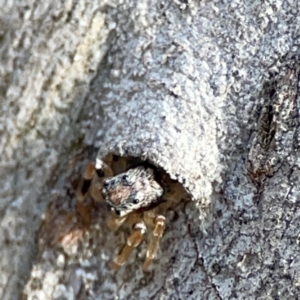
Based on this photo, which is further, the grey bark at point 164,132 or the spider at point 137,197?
the spider at point 137,197

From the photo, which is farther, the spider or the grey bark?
the spider

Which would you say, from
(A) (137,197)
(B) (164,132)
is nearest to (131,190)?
(A) (137,197)

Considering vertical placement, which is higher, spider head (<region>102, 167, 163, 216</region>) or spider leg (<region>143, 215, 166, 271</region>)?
spider head (<region>102, 167, 163, 216</region>)

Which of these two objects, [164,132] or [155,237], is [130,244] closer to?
[155,237]

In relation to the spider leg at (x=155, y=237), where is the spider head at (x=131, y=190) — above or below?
above

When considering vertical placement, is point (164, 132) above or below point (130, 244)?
above

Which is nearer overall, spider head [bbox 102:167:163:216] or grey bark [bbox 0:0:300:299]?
grey bark [bbox 0:0:300:299]
